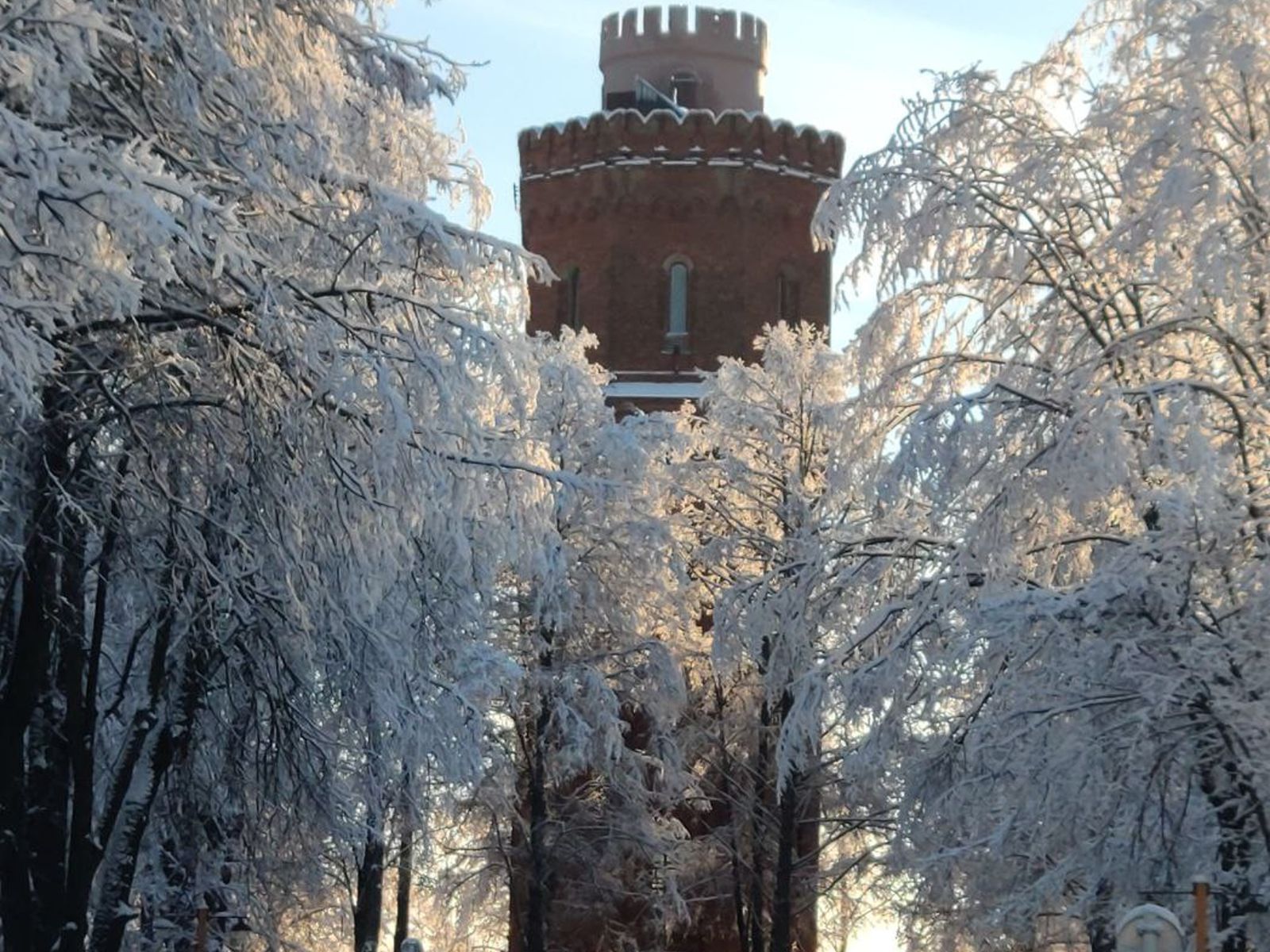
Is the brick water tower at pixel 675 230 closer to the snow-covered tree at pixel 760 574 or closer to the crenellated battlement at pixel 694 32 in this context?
the crenellated battlement at pixel 694 32

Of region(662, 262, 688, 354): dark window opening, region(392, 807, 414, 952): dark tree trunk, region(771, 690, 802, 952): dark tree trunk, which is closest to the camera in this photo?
region(392, 807, 414, 952): dark tree trunk

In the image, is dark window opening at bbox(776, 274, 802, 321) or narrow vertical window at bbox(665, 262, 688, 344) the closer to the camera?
narrow vertical window at bbox(665, 262, 688, 344)

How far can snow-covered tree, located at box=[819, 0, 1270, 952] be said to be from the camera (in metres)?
12.4

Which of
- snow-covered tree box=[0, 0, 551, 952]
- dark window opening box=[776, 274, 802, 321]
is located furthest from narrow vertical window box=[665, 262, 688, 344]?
snow-covered tree box=[0, 0, 551, 952]

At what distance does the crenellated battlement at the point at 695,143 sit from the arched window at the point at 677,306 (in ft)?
7.12

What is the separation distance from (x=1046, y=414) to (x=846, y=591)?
7.22ft

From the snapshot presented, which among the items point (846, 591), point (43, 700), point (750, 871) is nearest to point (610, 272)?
point (750, 871)

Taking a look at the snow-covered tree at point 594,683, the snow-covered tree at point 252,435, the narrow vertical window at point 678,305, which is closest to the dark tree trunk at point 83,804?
the snow-covered tree at point 252,435

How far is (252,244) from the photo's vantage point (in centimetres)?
1105

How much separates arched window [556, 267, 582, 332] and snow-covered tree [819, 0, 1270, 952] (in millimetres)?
26894

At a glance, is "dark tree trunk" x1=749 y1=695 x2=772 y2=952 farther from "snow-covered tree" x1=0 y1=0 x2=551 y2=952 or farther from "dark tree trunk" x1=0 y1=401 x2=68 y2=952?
"dark tree trunk" x1=0 y1=401 x2=68 y2=952

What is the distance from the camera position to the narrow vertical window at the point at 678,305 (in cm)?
4146

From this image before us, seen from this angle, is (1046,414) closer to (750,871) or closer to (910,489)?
(910,489)

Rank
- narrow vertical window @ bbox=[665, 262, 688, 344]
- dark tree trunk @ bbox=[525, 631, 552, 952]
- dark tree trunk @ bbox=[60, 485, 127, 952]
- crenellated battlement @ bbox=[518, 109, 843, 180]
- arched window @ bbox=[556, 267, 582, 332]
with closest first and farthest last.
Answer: dark tree trunk @ bbox=[60, 485, 127, 952] → dark tree trunk @ bbox=[525, 631, 552, 952] → narrow vertical window @ bbox=[665, 262, 688, 344] → arched window @ bbox=[556, 267, 582, 332] → crenellated battlement @ bbox=[518, 109, 843, 180]
